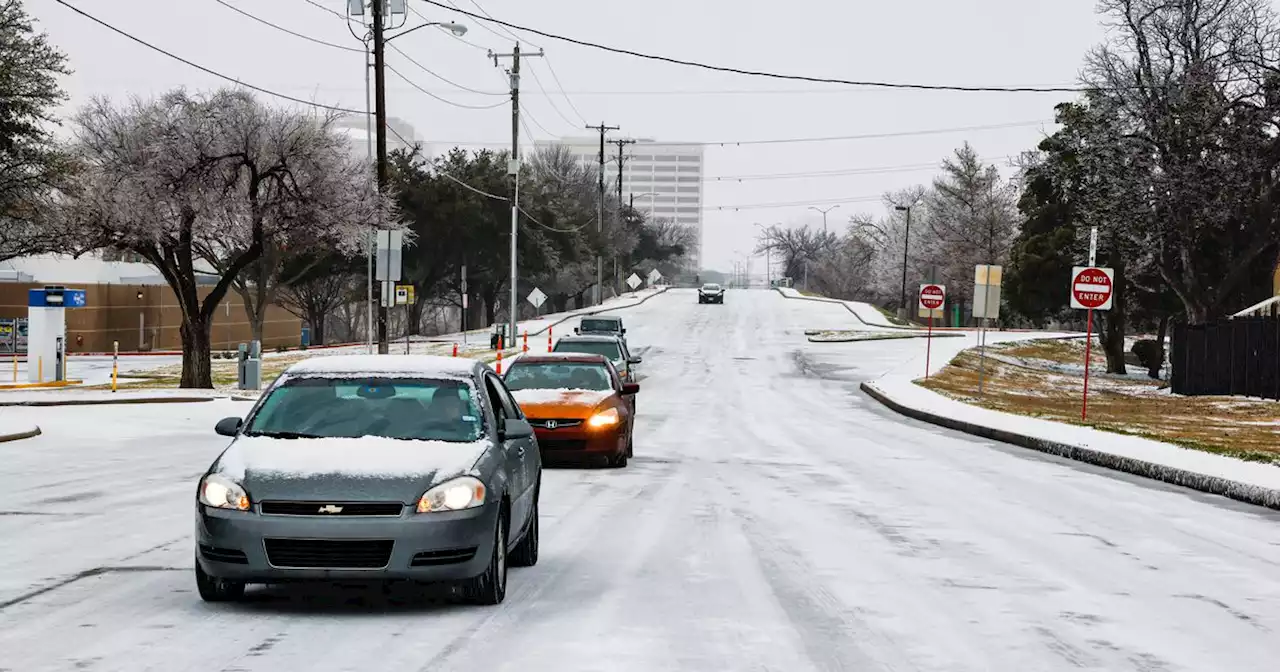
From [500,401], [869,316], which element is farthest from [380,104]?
[869,316]

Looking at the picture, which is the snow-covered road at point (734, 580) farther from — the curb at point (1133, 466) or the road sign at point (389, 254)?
the road sign at point (389, 254)

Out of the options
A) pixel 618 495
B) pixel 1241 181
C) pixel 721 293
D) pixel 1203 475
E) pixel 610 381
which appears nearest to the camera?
pixel 618 495

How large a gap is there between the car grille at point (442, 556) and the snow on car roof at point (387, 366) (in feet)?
5.84

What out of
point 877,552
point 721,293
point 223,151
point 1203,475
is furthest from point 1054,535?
point 721,293

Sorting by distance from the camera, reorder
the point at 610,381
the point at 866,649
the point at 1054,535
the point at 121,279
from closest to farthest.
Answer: the point at 866,649, the point at 1054,535, the point at 610,381, the point at 121,279

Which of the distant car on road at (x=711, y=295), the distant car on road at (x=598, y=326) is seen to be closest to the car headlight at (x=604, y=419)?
the distant car on road at (x=598, y=326)

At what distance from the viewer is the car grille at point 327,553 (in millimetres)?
8648

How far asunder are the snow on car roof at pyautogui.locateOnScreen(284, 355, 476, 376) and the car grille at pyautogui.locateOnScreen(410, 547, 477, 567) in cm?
178

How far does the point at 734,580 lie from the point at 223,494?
11.4 feet

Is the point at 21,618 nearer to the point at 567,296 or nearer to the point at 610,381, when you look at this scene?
the point at 610,381

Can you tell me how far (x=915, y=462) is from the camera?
2188 cm

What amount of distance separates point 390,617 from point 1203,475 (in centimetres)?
1247

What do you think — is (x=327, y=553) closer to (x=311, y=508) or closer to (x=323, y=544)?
(x=323, y=544)

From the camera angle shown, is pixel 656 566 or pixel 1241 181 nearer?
pixel 656 566
